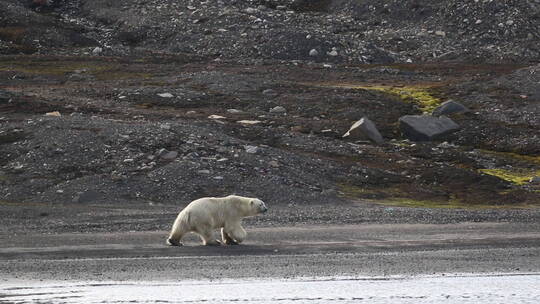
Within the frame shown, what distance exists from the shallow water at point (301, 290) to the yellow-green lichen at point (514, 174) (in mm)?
18343

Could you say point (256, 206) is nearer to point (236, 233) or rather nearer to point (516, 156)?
point (236, 233)

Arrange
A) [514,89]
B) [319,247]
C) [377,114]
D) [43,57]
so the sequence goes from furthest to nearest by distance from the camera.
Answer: [43,57] < [514,89] < [377,114] < [319,247]

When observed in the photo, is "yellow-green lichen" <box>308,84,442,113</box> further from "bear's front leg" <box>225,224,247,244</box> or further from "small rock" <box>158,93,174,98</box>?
"bear's front leg" <box>225,224,247,244</box>

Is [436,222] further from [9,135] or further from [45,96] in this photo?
[45,96]

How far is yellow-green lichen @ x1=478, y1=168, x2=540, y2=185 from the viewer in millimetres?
40469

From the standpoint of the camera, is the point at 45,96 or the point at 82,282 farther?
the point at 45,96

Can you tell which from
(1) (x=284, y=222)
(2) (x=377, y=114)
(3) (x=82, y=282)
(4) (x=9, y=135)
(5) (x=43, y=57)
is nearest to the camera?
(3) (x=82, y=282)

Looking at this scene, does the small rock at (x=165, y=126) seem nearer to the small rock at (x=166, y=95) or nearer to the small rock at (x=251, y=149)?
the small rock at (x=251, y=149)

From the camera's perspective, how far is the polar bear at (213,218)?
77.1 ft

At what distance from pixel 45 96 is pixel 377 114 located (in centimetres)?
1686

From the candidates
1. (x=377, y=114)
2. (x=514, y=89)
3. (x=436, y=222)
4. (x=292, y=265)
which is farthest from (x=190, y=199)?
(x=514, y=89)

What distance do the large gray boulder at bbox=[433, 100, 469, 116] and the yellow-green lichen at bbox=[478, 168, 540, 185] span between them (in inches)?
353

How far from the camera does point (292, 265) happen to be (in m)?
23.0

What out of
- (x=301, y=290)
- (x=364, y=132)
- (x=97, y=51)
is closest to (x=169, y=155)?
(x=364, y=132)
